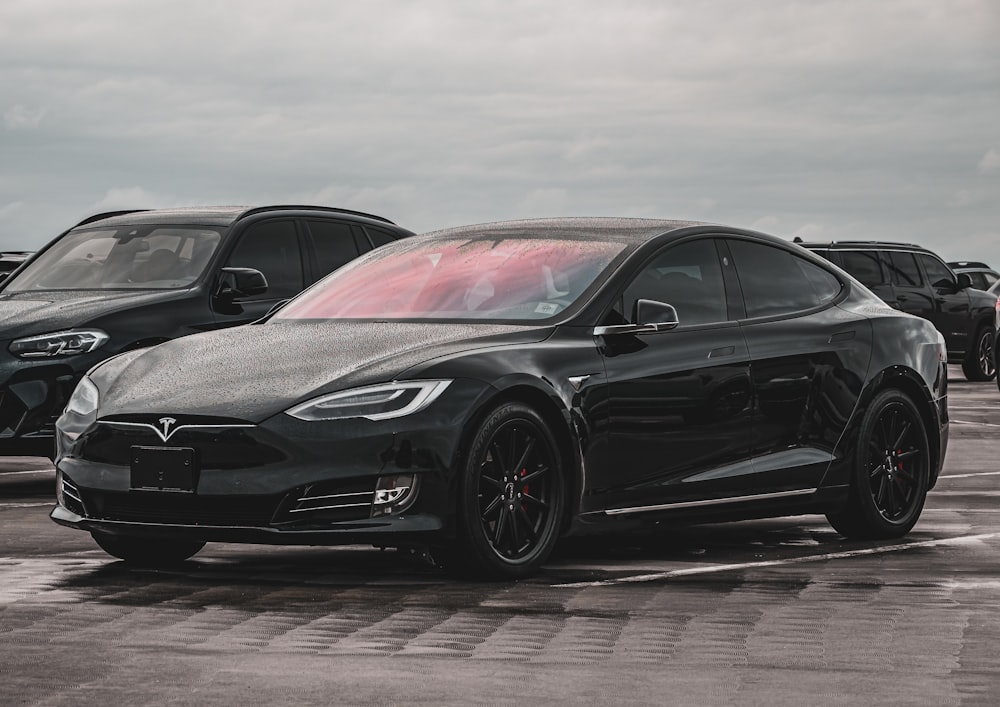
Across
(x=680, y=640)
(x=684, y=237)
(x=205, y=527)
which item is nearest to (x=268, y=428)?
(x=205, y=527)

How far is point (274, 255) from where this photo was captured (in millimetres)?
13391

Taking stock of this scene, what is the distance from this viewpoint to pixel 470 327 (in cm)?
827

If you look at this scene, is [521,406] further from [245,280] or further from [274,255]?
[274,255]

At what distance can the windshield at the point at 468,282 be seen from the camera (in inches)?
337

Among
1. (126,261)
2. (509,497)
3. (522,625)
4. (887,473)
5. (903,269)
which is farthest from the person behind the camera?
(903,269)

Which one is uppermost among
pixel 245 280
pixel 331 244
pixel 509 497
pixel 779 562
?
pixel 331 244

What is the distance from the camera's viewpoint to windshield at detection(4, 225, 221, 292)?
12.6m

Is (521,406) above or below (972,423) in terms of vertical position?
above

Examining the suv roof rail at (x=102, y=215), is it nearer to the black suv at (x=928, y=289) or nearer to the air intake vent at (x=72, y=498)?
the air intake vent at (x=72, y=498)

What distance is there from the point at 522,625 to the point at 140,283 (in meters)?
6.49

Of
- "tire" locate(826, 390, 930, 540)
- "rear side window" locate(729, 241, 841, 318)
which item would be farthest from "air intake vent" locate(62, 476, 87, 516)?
"tire" locate(826, 390, 930, 540)

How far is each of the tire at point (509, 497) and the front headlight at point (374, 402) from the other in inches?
10.2

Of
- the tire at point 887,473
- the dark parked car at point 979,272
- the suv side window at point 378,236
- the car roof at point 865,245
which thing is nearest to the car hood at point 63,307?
the suv side window at point 378,236

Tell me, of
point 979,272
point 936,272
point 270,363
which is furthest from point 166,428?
point 979,272
